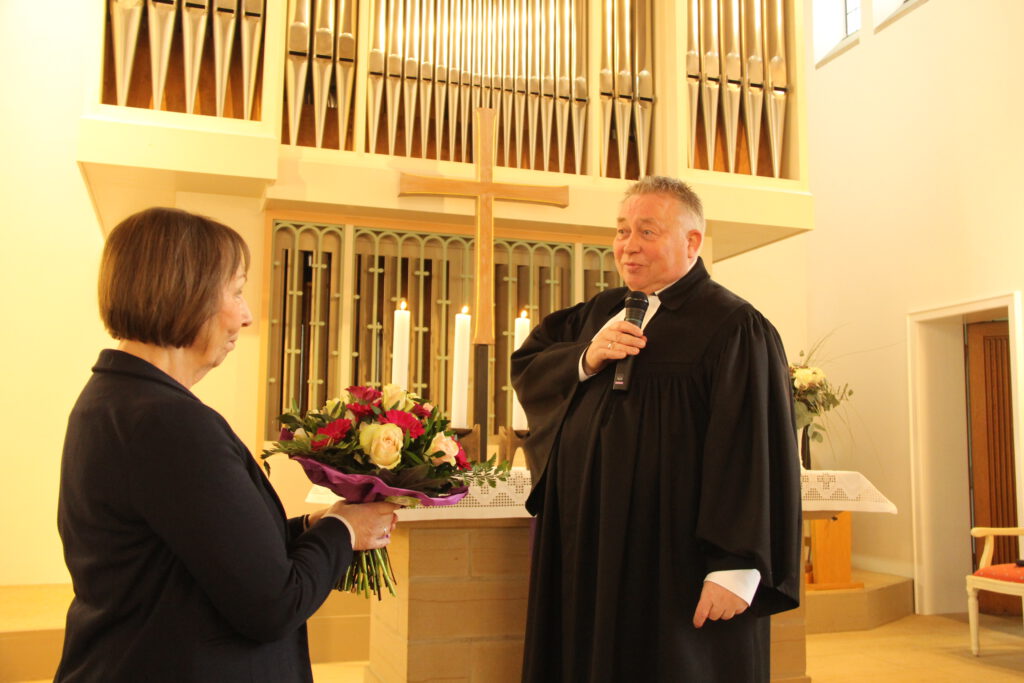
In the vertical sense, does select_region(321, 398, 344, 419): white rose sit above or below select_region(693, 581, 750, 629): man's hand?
above

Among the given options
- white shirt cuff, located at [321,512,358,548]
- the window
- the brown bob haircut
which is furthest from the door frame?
the brown bob haircut

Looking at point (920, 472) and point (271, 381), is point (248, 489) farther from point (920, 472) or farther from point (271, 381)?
point (920, 472)

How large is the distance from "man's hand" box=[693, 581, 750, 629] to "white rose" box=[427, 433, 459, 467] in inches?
25.6

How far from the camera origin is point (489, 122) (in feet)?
13.9

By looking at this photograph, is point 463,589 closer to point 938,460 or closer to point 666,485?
point 666,485

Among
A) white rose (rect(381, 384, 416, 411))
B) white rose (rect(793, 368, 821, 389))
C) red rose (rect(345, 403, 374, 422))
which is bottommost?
red rose (rect(345, 403, 374, 422))

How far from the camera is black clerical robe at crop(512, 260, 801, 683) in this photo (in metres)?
2.06

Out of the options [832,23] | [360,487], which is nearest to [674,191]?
[360,487]

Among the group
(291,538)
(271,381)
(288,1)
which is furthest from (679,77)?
(291,538)

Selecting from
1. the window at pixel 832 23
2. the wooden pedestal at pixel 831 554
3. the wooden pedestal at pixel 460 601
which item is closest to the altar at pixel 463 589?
the wooden pedestal at pixel 460 601

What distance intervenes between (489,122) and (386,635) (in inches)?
91.4

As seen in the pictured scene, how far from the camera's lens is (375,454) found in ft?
5.53

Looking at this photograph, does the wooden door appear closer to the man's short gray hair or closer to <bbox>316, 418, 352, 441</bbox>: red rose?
the man's short gray hair

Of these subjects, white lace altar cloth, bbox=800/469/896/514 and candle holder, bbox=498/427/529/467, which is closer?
white lace altar cloth, bbox=800/469/896/514
